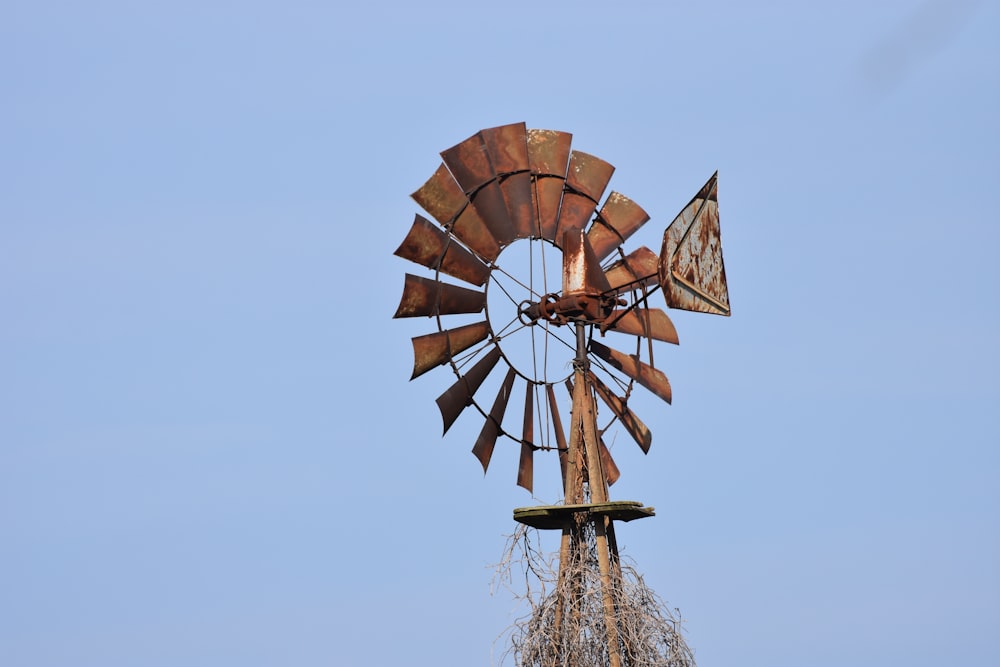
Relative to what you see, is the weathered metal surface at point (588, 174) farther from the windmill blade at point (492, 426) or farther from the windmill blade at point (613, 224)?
the windmill blade at point (492, 426)

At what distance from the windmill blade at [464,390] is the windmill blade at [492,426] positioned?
0.65 ft

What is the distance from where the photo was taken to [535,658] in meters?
12.7

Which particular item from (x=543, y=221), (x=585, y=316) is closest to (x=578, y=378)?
(x=585, y=316)

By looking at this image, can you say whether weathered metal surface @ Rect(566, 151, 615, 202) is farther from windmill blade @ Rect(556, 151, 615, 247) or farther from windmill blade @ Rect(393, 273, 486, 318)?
windmill blade @ Rect(393, 273, 486, 318)

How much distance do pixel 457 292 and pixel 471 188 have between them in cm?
85

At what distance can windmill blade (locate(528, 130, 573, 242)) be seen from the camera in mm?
14141

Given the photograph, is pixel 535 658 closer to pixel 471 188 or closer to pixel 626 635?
pixel 626 635

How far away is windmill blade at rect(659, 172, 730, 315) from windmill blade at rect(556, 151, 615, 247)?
1434mm

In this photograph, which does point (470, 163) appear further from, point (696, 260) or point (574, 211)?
point (696, 260)

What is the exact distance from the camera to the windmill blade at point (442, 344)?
1338 centimetres

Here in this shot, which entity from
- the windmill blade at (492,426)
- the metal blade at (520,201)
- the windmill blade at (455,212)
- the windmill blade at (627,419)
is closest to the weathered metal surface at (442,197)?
the windmill blade at (455,212)

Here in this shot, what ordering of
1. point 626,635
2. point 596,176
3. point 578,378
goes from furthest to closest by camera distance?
point 596,176 → point 578,378 → point 626,635

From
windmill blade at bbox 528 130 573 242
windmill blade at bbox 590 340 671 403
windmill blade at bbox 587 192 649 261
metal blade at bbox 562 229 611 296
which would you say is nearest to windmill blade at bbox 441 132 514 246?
windmill blade at bbox 528 130 573 242

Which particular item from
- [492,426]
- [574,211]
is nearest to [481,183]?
[574,211]
